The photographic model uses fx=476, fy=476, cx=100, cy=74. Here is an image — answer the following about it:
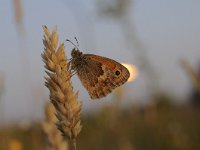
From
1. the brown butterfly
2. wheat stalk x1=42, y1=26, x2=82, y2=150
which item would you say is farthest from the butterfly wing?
wheat stalk x1=42, y1=26, x2=82, y2=150

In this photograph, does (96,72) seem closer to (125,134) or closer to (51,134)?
(51,134)

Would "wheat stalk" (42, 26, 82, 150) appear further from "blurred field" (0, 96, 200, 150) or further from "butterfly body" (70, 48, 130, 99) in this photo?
"blurred field" (0, 96, 200, 150)

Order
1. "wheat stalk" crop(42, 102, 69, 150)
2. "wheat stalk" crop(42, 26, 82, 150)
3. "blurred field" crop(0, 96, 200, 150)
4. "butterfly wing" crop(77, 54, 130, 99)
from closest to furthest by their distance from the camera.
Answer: "wheat stalk" crop(42, 26, 82, 150), "wheat stalk" crop(42, 102, 69, 150), "butterfly wing" crop(77, 54, 130, 99), "blurred field" crop(0, 96, 200, 150)

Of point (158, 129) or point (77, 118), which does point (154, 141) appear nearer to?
point (158, 129)

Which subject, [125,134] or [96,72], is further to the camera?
[125,134]

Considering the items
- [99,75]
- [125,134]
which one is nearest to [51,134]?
[99,75]

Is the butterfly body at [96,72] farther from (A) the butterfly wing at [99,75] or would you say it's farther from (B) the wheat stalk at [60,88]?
(B) the wheat stalk at [60,88]

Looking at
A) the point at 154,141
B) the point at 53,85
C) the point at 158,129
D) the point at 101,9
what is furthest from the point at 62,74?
the point at 158,129
